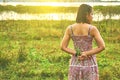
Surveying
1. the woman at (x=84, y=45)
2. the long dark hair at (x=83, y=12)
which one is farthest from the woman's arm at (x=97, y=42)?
the long dark hair at (x=83, y=12)

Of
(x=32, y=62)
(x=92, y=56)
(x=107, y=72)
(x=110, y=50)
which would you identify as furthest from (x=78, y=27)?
(x=110, y=50)

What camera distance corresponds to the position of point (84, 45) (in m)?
4.30

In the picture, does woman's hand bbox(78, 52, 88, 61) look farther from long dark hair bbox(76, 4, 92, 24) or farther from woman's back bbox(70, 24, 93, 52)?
long dark hair bbox(76, 4, 92, 24)

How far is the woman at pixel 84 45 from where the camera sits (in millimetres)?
4191

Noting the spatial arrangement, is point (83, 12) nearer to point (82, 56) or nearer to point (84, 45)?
point (84, 45)

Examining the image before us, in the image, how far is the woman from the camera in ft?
13.8

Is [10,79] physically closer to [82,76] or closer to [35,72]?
[35,72]

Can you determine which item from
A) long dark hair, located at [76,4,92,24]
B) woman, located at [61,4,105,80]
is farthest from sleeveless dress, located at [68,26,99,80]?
long dark hair, located at [76,4,92,24]

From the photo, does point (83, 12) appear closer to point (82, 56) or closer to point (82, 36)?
point (82, 36)

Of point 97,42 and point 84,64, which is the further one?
point 84,64

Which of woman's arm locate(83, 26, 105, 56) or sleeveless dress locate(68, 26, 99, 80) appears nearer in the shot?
woman's arm locate(83, 26, 105, 56)

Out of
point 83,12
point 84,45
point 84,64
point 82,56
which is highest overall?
point 83,12

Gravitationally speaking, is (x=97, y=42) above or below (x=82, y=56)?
above

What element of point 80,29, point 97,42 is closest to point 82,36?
point 80,29
